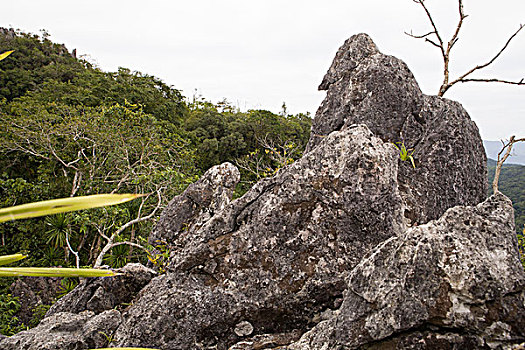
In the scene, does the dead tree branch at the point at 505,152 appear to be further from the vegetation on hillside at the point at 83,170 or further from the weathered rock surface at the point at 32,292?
the weathered rock surface at the point at 32,292

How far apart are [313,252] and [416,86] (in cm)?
244

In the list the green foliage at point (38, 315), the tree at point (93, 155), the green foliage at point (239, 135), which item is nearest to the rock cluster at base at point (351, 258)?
the green foliage at point (38, 315)

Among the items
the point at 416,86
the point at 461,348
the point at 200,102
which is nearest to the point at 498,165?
A: the point at 416,86

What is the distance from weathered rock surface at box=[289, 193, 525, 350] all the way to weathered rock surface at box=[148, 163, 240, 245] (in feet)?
11.5

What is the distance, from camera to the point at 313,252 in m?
2.85

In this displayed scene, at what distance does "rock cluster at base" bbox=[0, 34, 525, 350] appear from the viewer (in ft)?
6.27

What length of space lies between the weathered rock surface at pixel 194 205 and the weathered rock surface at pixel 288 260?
245cm

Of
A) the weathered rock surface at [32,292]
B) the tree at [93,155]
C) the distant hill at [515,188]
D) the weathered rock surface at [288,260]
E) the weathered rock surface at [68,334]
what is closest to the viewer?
the weathered rock surface at [288,260]

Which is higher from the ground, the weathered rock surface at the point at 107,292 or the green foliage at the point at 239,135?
the green foliage at the point at 239,135

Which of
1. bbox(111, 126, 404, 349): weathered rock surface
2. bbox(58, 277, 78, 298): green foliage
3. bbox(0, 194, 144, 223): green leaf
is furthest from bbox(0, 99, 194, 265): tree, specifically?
bbox(0, 194, 144, 223): green leaf

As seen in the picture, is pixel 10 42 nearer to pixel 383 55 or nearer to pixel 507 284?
pixel 383 55

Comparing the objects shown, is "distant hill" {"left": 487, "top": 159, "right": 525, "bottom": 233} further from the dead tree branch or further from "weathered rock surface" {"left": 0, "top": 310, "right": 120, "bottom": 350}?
"weathered rock surface" {"left": 0, "top": 310, "right": 120, "bottom": 350}

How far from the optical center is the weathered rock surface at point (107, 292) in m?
3.57

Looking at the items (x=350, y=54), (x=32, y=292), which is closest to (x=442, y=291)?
(x=350, y=54)
